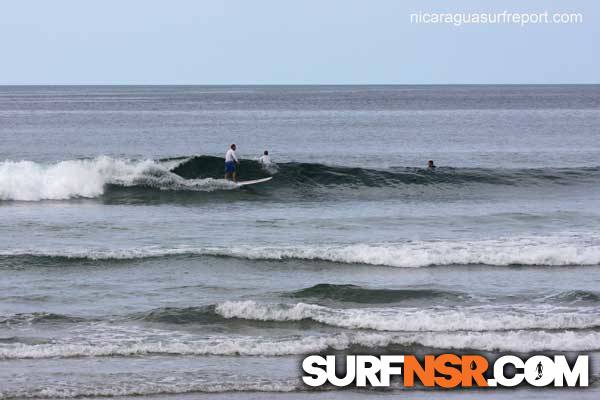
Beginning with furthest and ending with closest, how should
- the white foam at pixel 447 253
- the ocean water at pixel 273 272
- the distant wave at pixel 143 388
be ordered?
the white foam at pixel 447 253 < the ocean water at pixel 273 272 < the distant wave at pixel 143 388

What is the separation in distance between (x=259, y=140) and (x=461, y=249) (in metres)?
40.0

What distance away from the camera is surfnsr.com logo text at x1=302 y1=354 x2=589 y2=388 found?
12.2m

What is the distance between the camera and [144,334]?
47.1 ft

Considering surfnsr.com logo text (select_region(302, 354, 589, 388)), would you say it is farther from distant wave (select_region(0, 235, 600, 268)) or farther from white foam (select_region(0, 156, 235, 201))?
white foam (select_region(0, 156, 235, 201))

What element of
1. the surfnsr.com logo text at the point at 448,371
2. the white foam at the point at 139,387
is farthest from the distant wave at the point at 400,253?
the white foam at the point at 139,387

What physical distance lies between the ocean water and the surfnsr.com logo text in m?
0.31

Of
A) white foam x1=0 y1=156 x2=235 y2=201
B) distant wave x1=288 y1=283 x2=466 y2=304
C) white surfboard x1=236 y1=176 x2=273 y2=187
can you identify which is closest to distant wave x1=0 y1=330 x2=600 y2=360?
distant wave x1=288 y1=283 x2=466 y2=304

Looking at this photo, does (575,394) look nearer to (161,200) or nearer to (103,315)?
(103,315)

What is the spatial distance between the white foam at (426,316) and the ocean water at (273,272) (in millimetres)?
35

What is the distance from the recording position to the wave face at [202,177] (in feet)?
102

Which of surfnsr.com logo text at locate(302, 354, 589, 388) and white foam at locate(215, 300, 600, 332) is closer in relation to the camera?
surfnsr.com logo text at locate(302, 354, 589, 388)

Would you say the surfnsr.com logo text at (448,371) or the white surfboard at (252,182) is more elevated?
the white surfboard at (252,182)

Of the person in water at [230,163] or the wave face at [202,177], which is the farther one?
the person in water at [230,163]

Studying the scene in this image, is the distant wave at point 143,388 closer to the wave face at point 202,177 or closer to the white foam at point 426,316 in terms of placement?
the white foam at point 426,316
